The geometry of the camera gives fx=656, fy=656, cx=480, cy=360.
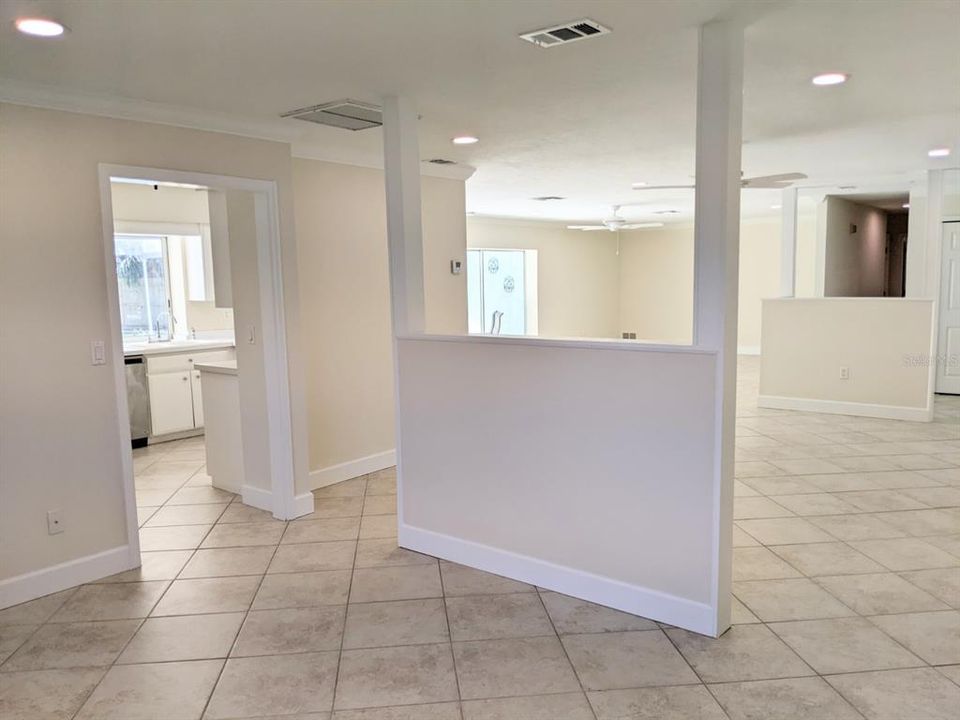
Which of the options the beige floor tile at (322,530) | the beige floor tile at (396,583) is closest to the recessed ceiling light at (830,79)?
the beige floor tile at (396,583)

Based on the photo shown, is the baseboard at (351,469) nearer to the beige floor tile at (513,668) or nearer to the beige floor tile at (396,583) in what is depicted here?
the beige floor tile at (396,583)

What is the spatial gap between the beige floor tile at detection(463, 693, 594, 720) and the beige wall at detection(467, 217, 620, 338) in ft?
27.1

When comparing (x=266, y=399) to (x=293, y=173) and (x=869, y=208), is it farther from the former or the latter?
(x=869, y=208)

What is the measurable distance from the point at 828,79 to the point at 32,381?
402 centimetres

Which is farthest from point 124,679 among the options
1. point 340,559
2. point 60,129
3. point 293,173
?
point 293,173

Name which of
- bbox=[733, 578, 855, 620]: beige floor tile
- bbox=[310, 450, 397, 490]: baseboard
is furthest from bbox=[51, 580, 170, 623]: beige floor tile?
bbox=[733, 578, 855, 620]: beige floor tile

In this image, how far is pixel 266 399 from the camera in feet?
13.4

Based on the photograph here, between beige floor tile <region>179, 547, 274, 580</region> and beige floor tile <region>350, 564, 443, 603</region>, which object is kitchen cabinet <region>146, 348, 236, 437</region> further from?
beige floor tile <region>350, 564, 443, 603</region>

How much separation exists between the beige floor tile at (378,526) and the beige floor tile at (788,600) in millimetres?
1894

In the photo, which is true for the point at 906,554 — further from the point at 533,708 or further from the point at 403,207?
the point at 403,207

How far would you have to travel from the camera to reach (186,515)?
13.8 feet

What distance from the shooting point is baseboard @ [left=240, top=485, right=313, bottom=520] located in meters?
4.12

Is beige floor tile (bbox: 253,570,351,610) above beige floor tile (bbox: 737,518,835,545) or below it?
below

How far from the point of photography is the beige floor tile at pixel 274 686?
224 centimetres
